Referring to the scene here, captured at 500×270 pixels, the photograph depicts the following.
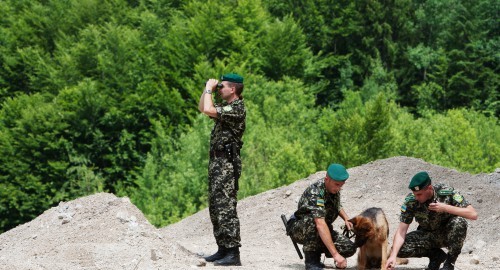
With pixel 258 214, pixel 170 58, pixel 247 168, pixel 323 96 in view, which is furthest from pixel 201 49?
pixel 258 214

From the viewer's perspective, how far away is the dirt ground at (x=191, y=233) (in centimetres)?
1078

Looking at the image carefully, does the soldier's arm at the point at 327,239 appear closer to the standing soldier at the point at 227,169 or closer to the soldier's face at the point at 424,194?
the soldier's face at the point at 424,194

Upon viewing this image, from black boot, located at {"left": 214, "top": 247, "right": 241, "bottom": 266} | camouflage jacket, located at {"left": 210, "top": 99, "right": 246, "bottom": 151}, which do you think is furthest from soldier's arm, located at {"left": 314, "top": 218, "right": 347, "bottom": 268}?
camouflage jacket, located at {"left": 210, "top": 99, "right": 246, "bottom": 151}

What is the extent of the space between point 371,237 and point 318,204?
621 mm

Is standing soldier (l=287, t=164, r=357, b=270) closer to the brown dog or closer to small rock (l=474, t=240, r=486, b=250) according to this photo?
the brown dog

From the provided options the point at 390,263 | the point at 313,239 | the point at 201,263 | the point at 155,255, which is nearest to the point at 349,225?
the point at 313,239

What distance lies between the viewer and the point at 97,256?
10.7 metres

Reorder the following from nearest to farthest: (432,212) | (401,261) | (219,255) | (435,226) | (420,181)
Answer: (420,181), (432,212), (435,226), (219,255), (401,261)

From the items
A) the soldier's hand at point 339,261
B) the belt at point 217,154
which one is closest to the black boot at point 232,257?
the belt at point 217,154

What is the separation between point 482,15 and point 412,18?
176 inches

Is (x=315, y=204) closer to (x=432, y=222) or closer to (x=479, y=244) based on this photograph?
(x=432, y=222)

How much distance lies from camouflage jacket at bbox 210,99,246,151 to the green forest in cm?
3098

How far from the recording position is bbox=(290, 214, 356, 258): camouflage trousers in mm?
10586

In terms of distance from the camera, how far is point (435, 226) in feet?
35.2
